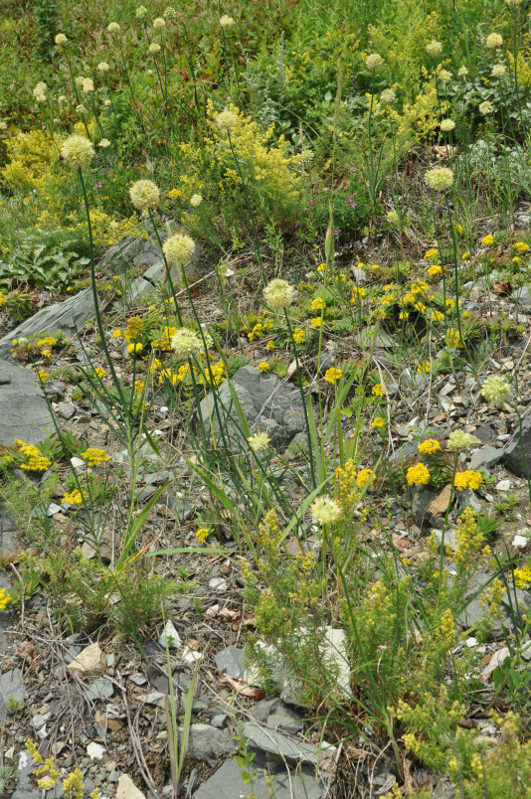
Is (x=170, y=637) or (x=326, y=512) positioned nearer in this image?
(x=326, y=512)

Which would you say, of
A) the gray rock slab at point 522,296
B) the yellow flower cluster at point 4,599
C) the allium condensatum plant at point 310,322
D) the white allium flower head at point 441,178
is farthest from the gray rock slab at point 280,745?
the gray rock slab at point 522,296

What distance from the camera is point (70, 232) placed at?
5070mm

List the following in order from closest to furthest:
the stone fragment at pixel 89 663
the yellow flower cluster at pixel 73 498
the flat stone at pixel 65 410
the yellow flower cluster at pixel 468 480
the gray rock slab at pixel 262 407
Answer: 1. the stone fragment at pixel 89 663
2. the yellow flower cluster at pixel 468 480
3. the yellow flower cluster at pixel 73 498
4. the gray rock slab at pixel 262 407
5. the flat stone at pixel 65 410

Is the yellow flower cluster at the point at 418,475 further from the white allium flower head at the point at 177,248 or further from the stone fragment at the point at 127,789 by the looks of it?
the stone fragment at the point at 127,789

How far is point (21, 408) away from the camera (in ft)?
12.6

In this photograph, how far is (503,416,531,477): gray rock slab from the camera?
2.81 metres

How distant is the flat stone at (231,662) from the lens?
8.07 ft

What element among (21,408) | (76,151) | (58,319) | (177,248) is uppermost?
(76,151)

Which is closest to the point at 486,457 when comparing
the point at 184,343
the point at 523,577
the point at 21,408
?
the point at 523,577

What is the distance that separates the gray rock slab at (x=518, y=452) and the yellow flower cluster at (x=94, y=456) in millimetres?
1999

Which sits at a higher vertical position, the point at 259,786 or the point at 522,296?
the point at 522,296

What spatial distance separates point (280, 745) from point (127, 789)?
57cm

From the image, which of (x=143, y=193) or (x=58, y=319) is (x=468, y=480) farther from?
(x=58, y=319)

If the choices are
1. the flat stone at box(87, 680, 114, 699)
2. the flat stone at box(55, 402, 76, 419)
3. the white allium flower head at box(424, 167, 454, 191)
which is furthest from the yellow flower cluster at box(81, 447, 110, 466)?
the white allium flower head at box(424, 167, 454, 191)
